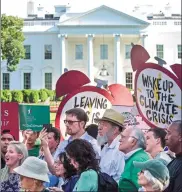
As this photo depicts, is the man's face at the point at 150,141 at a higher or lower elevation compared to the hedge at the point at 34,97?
higher

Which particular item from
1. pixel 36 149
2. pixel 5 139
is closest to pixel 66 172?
pixel 5 139

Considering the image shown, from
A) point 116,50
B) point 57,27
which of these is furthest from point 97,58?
point 57,27

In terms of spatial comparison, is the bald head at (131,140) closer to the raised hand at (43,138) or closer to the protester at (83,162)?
the protester at (83,162)

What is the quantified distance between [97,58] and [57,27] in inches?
163

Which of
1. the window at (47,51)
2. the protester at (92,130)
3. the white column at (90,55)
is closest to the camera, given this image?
the protester at (92,130)

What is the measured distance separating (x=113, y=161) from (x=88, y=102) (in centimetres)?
156

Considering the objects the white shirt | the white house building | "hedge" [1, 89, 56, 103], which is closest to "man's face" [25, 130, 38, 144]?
→ the white shirt

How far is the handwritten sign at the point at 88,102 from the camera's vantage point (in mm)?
5390

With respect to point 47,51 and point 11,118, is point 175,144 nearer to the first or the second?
point 11,118

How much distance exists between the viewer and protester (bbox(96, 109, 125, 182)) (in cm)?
394

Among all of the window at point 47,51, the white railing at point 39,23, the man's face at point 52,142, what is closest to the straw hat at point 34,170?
the man's face at point 52,142

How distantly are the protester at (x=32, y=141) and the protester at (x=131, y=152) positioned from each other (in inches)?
50.5

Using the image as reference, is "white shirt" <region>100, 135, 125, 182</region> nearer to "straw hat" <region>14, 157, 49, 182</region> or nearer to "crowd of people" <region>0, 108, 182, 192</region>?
"crowd of people" <region>0, 108, 182, 192</region>

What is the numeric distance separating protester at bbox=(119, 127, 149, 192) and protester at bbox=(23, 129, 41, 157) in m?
1.28
